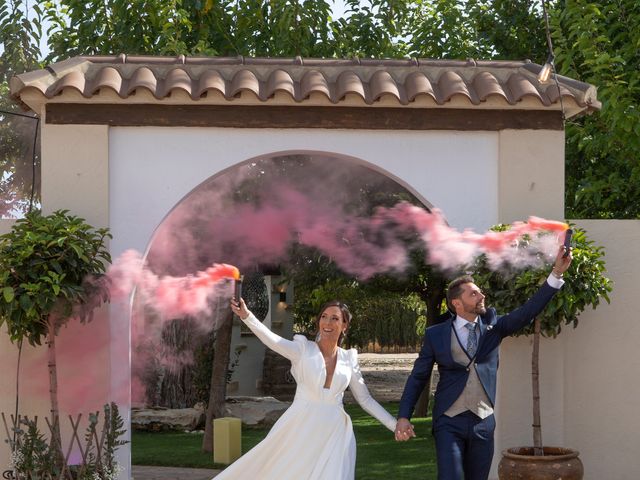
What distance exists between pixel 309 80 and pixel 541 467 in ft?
10.7

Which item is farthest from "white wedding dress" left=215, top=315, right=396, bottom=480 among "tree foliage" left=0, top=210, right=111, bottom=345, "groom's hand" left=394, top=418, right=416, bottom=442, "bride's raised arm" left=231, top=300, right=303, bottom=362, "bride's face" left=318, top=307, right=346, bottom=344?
"tree foliage" left=0, top=210, right=111, bottom=345

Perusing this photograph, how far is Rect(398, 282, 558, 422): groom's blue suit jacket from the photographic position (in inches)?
235

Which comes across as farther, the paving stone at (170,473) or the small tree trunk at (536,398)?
the paving stone at (170,473)

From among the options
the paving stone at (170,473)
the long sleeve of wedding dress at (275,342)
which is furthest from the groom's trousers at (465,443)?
the paving stone at (170,473)

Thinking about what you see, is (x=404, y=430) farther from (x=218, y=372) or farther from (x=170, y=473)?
(x=218, y=372)

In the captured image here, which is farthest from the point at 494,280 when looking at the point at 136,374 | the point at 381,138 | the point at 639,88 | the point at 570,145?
the point at 136,374

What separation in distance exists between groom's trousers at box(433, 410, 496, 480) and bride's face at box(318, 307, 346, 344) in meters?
0.90

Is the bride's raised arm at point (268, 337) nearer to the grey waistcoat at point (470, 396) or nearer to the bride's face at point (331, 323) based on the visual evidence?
the bride's face at point (331, 323)

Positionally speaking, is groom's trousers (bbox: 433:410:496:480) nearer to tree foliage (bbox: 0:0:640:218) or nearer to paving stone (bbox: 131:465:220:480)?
paving stone (bbox: 131:465:220:480)

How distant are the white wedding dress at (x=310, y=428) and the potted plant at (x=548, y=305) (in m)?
1.23

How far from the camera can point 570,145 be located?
1237 cm

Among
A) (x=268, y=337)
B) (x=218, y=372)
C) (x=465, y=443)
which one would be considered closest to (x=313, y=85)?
(x=268, y=337)

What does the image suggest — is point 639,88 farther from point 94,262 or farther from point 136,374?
point 136,374

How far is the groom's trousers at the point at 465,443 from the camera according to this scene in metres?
5.87
